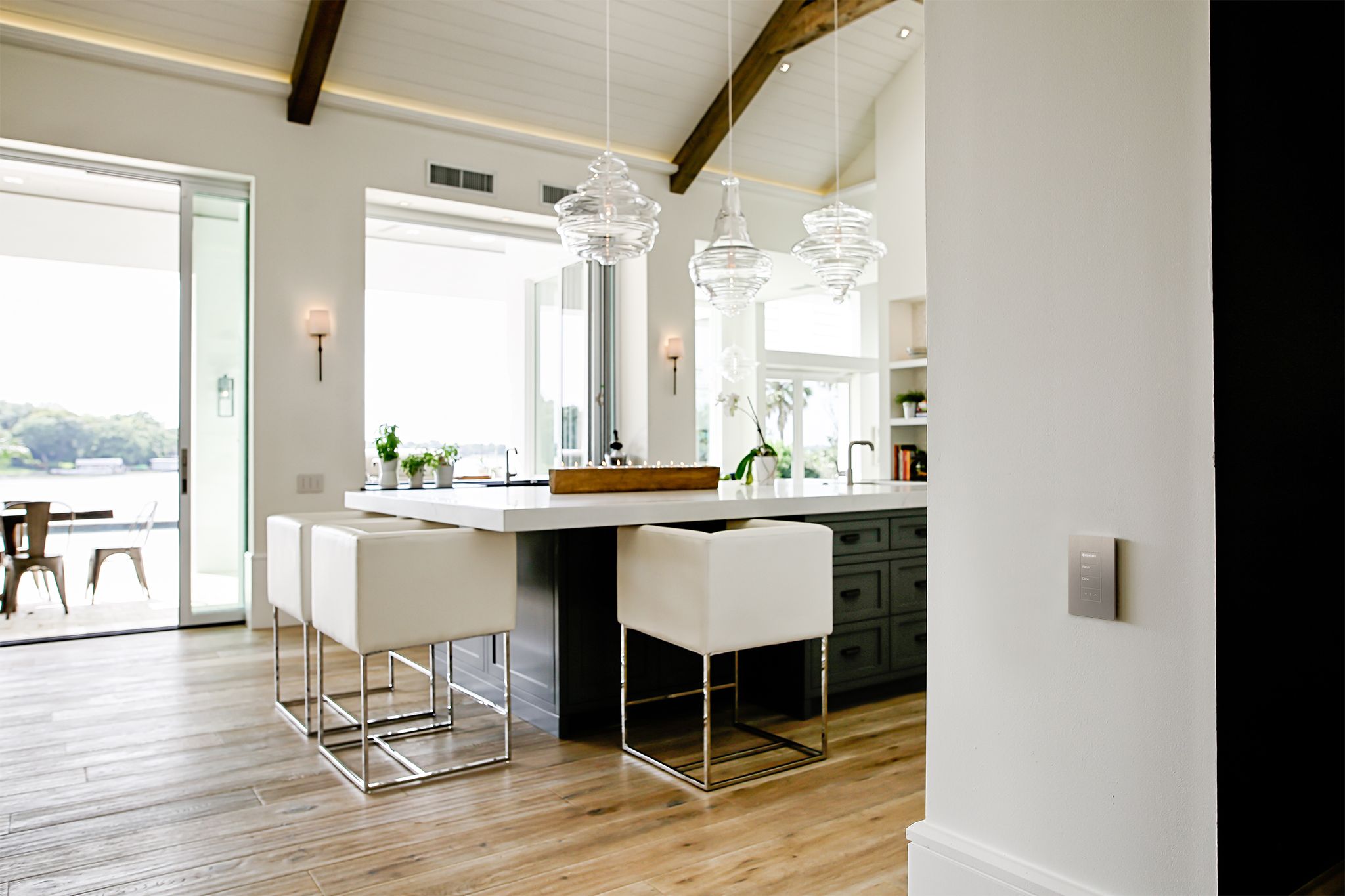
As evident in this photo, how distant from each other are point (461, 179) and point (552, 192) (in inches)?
28.8

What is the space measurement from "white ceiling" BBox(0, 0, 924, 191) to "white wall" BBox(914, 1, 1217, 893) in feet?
15.7

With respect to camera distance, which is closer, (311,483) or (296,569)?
(296,569)

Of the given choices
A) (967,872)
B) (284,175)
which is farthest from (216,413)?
(967,872)

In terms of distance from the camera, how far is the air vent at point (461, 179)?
6.29 m

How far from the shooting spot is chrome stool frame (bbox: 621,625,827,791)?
2.76 m

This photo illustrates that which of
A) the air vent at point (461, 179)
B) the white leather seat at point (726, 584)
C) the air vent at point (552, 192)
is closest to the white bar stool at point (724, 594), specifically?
the white leather seat at point (726, 584)

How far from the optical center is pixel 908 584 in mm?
3781

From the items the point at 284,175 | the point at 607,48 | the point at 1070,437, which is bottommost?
the point at 1070,437

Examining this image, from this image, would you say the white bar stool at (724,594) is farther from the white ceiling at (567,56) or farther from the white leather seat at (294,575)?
the white ceiling at (567,56)

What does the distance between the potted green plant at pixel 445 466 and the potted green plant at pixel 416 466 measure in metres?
0.09

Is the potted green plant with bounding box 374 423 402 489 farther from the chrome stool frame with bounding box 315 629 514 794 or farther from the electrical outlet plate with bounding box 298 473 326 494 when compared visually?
the chrome stool frame with bounding box 315 629 514 794

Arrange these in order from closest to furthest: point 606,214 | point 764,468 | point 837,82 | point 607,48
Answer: point 606,214 → point 764,468 → point 607,48 → point 837,82

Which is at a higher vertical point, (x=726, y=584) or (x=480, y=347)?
(x=480, y=347)

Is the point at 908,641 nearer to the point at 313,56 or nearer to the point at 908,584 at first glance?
the point at 908,584
